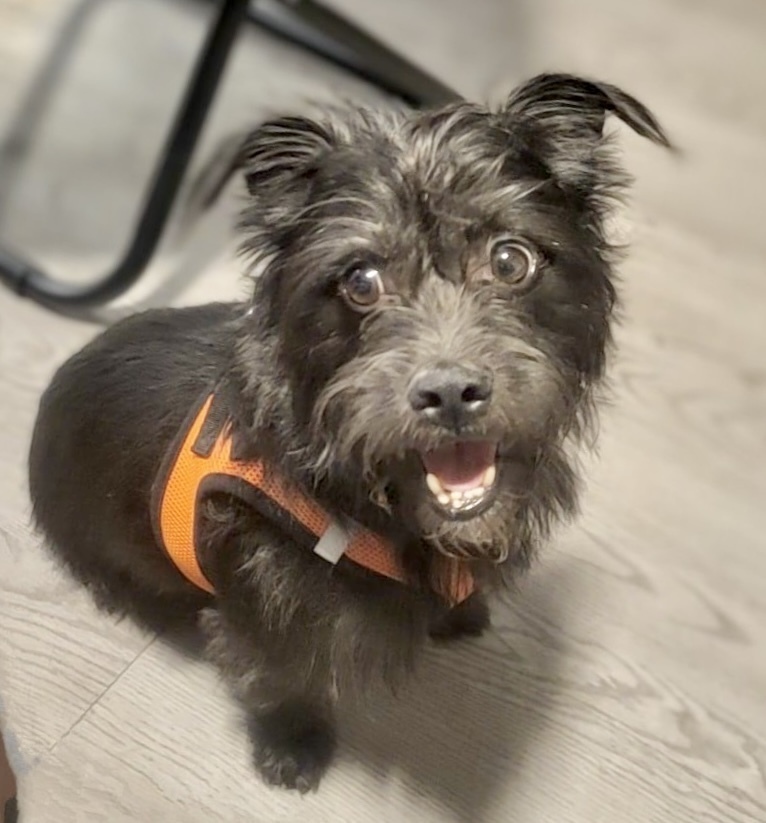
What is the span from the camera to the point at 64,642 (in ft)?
4.64

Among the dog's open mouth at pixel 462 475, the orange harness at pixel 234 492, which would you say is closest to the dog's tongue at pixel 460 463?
the dog's open mouth at pixel 462 475

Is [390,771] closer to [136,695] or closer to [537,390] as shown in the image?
[136,695]

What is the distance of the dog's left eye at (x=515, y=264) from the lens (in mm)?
931

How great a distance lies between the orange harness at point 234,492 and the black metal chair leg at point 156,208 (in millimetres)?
704

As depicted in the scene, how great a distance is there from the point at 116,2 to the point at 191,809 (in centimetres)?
166

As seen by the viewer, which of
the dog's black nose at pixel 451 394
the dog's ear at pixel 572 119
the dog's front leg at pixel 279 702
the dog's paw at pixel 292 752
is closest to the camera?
the dog's black nose at pixel 451 394

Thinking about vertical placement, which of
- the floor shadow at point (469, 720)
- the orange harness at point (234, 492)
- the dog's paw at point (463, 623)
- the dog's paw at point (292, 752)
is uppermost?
the orange harness at point (234, 492)

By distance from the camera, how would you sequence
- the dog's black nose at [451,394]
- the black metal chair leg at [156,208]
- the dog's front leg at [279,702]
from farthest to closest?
the black metal chair leg at [156,208] < the dog's front leg at [279,702] < the dog's black nose at [451,394]

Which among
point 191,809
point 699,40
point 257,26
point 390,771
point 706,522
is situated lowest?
point 191,809

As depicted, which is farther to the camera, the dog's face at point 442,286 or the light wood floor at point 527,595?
the light wood floor at point 527,595

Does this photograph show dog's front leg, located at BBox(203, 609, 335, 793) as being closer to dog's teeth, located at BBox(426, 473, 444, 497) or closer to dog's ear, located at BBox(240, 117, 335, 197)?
dog's teeth, located at BBox(426, 473, 444, 497)

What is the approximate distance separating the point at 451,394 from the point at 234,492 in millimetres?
279

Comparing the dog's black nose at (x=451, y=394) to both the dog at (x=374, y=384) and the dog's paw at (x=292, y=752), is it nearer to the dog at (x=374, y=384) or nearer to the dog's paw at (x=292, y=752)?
the dog at (x=374, y=384)

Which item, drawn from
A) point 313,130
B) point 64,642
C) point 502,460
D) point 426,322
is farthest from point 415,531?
point 64,642
